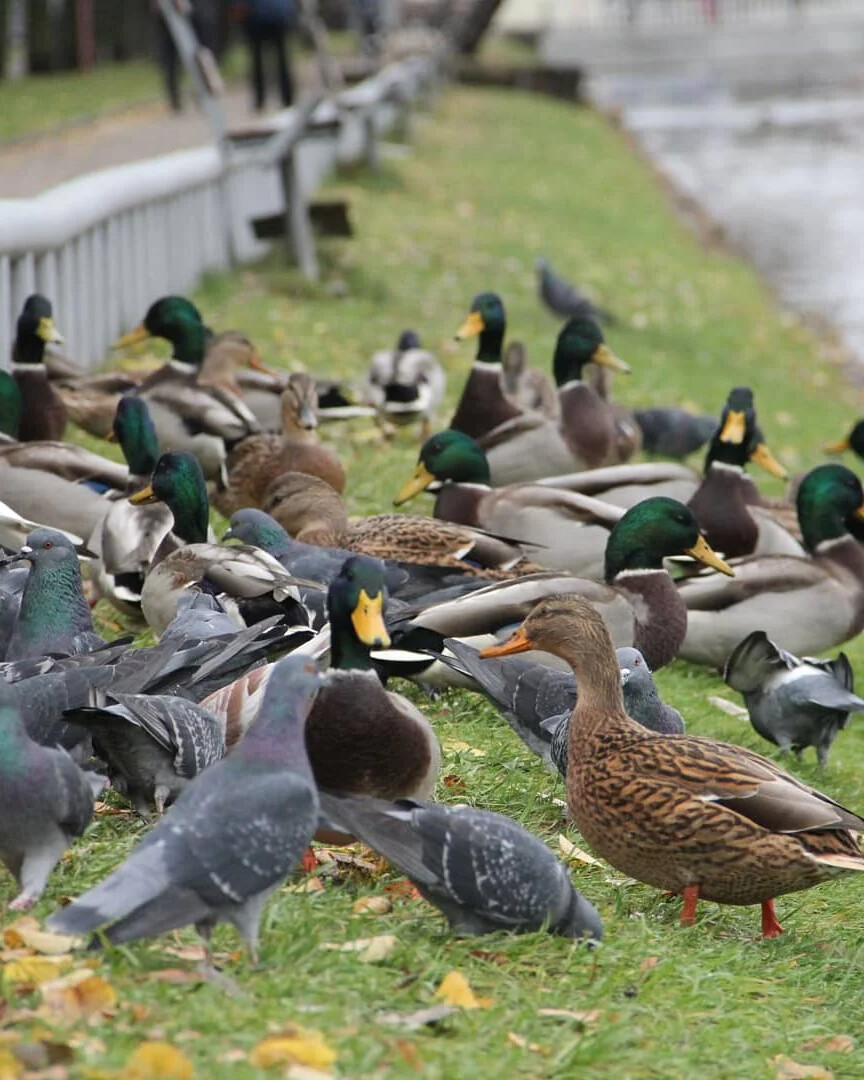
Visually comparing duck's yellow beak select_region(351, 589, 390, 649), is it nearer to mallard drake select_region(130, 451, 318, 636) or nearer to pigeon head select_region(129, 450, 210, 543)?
mallard drake select_region(130, 451, 318, 636)

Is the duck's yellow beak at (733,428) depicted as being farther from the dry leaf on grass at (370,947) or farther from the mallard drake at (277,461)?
the dry leaf on grass at (370,947)

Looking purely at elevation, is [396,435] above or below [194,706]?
below

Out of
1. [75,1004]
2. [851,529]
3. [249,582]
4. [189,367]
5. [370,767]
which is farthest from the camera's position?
[189,367]

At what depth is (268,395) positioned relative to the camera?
28.8 feet

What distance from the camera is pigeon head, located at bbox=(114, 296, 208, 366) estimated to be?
28.7 feet

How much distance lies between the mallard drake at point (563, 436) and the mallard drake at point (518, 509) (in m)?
0.80

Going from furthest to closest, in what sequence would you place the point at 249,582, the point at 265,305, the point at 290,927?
the point at 265,305, the point at 249,582, the point at 290,927

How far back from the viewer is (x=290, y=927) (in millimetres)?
3779

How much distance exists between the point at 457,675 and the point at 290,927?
1966 mm

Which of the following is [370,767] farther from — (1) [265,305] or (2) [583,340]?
(1) [265,305]

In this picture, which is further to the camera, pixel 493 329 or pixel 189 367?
pixel 493 329

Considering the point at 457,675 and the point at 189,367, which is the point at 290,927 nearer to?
the point at 457,675

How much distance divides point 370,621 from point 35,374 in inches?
157

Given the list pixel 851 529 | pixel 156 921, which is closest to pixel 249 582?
pixel 156 921
